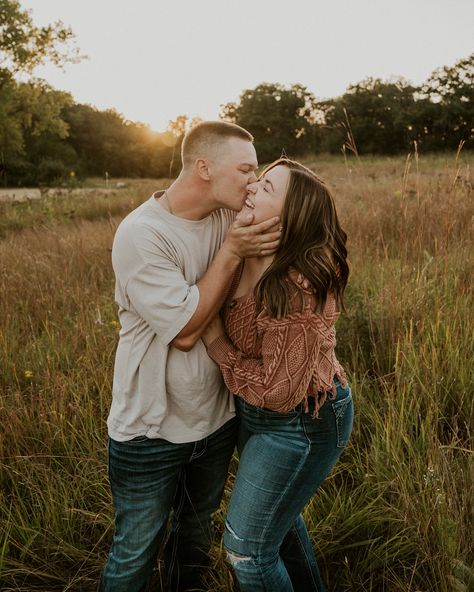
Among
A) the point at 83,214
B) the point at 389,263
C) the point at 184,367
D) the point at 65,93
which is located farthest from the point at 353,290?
the point at 65,93

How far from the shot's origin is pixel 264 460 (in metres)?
1.64

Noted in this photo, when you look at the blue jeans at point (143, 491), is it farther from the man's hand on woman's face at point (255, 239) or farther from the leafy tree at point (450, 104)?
the leafy tree at point (450, 104)

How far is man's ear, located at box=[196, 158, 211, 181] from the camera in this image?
200 centimetres

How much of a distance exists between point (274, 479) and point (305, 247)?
0.79 m

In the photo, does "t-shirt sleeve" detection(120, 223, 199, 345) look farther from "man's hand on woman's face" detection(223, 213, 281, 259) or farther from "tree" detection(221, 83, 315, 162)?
"tree" detection(221, 83, 315, 162)

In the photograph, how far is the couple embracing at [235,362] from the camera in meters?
1.62

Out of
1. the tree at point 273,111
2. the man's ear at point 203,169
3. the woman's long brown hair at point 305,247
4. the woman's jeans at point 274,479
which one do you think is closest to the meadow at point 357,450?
the woman's jeans at point 274,479

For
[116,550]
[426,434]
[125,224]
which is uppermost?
[125,224]

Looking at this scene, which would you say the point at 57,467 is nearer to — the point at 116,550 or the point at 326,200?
the point at 116,550

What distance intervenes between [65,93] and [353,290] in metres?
28.1

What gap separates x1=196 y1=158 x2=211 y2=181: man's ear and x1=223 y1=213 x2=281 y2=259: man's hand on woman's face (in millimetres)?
362

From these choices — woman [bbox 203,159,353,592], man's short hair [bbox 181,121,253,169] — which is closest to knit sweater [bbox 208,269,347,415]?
woman [bbox 203,159,353,592]

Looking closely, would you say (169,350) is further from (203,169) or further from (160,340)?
(203,169)

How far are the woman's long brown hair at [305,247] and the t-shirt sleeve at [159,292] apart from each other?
0.84ft
